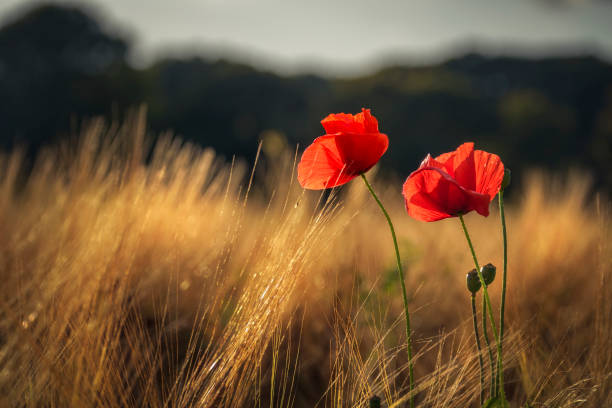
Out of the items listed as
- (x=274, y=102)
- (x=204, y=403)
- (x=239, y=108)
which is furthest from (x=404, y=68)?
(x=204, y=403)

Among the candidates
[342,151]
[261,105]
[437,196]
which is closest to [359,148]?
[342,151]

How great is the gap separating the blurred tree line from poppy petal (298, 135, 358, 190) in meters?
7.65

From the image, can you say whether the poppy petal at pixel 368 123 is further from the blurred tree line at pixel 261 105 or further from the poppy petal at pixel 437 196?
the blurred tree line at pixel 261 105

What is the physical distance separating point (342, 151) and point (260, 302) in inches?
10.4

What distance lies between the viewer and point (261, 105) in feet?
44.5

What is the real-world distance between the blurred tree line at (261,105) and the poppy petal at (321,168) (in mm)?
7654

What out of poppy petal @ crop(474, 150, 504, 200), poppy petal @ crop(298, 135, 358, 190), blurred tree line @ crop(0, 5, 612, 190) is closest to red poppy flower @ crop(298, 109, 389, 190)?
poppy petal @ crop(298, 135, 358, 190)

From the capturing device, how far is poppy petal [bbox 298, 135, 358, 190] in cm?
64

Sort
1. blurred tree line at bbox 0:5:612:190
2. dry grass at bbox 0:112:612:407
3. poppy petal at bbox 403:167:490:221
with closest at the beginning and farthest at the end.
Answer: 1. poppy petal at bbox 403:167:490:221
2. dry grass at bbox 0:112:612:407
3. blurred tree line at bbox 0:5:612:190

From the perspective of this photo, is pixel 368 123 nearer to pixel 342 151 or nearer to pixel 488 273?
pixel 342 151

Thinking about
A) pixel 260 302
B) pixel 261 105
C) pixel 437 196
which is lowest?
pixel 261 105

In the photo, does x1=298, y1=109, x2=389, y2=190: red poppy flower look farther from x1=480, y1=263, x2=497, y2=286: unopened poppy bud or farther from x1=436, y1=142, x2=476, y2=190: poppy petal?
x1=480, y1=263, x2=497, y2=286: unopened poppy bud

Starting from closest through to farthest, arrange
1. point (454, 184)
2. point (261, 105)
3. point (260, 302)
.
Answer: point (454, 184)
point (260, 302)
point (261, 105)

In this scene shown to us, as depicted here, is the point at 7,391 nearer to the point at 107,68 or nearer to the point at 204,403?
the point at 204,403
